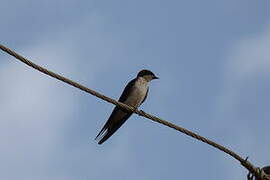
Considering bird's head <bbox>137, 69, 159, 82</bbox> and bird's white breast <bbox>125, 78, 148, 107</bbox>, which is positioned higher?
bird's head <bbox>137, 69, 159, 82</bbox>

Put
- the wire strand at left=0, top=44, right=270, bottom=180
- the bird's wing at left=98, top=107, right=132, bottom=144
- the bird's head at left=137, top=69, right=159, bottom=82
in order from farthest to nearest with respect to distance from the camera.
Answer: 1. the bird's head at left=137, top=69, right=159, bottom=82
2. the bird's wing at left=98, top=107, right=132, bottom=144
3. the wire strand at left=0, top=44, right=270, bottom=180

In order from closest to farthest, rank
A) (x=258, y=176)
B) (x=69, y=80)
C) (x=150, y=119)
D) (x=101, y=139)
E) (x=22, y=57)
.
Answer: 1. (x=258, y=176)
2. (x=22, y=57)
3. (x=69, y=80)
4. (x=150, y=119)
5. (x=101, y=139)

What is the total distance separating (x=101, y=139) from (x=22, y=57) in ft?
15.8

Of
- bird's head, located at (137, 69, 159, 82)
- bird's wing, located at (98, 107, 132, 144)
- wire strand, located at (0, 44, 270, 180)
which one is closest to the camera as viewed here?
wire strand, located at (0, 44, 270, 180)

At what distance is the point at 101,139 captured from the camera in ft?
29.4

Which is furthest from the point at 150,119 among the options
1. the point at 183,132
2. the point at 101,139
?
the point at 101,139

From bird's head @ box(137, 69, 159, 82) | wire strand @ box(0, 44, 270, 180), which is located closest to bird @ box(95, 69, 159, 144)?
bird's head @ box(137, 69, 159, 82)

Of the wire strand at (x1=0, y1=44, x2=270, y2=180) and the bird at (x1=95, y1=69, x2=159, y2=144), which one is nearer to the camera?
the wire strand at (x1=0, y1=44, x2=270, y2=180)

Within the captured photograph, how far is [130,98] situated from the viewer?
397 inches

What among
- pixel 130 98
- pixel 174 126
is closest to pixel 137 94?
pixel 130 98

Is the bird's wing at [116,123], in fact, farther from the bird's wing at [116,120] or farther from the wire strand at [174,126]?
the wire strand at [174,126]

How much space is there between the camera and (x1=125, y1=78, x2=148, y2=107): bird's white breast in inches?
396

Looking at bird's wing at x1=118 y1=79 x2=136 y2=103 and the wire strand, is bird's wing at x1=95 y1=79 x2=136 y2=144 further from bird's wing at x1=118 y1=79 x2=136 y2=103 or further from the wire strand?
the wire strand

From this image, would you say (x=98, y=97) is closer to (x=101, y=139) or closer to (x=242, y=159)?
(x=242, y=159)
